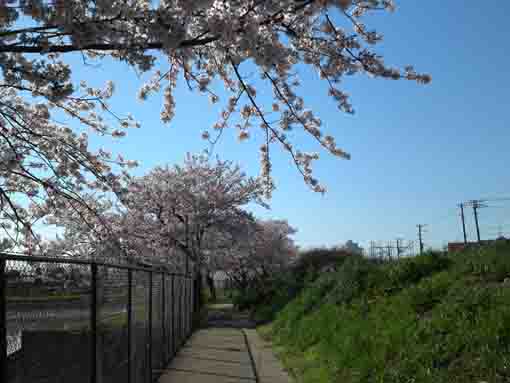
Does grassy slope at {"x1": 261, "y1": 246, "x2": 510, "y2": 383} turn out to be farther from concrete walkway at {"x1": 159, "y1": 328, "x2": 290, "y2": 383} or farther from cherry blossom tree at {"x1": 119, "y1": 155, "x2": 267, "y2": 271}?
cherry blossom tree at {"x1": 119, "y1": 155, "x2": 267, "y2": 271}

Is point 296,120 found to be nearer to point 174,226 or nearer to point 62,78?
point 62,78

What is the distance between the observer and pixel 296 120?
280 inches

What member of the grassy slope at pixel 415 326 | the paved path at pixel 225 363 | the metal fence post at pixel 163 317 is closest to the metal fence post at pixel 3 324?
the grassy slope at pixel 415 326

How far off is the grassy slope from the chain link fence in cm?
265

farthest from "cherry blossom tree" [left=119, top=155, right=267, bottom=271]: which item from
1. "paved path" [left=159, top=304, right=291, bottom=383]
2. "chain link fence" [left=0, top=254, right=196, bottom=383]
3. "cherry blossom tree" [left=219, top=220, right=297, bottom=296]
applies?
"chain link fence" [left=0, top=254, right=196, bottom=383]

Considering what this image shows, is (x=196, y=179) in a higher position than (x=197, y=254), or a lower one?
higher

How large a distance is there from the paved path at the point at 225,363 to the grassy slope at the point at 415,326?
1.52ft

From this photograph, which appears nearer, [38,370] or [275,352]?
[38,370]

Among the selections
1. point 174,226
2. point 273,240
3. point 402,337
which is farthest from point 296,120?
point 273,240

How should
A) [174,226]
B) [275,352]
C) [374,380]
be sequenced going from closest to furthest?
[374,380]
[275,352]
[174,226]

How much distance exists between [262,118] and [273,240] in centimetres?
3774

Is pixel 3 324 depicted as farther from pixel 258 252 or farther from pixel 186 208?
pixel 258 252

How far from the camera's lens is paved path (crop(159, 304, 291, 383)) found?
873 cm

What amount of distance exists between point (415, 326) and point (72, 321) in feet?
13.7
